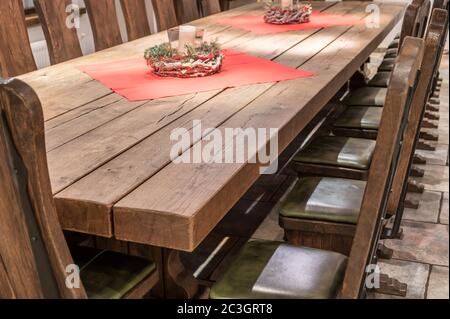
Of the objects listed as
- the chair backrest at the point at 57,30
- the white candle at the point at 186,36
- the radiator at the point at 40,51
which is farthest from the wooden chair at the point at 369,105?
the radiator at the point at 40,51

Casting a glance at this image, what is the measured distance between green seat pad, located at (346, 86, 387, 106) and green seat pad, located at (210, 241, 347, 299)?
1.70 meters

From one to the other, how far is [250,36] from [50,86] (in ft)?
4.02

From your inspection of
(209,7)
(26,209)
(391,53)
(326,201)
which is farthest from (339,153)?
(391,53)

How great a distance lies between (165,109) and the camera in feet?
6.02

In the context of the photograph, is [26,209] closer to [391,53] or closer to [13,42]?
[13,42]

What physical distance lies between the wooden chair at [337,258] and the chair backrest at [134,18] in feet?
6.29

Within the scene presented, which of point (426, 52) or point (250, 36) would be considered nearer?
point (426, 52)

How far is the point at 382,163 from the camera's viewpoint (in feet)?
3.99

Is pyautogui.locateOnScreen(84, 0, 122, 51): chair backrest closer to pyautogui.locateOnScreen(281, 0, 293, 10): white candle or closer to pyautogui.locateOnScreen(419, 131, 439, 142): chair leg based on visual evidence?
pyautogui.locateOnScreen(281, 0, 293, 10): white candle

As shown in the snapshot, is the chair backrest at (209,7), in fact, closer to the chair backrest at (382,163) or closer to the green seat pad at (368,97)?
the green seat pad at (368,97)
